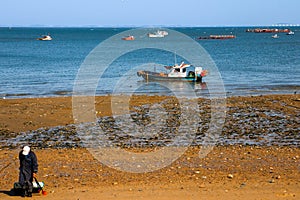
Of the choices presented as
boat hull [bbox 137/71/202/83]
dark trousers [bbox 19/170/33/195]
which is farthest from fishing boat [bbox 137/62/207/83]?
dark trousers [bbox 19/170/33/195]

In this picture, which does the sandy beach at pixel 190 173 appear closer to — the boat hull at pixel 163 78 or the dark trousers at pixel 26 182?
the dark trousers at pixel 26 182

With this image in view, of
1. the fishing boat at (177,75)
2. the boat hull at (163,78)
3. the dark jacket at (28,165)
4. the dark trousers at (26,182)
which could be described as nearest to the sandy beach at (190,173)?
the dark trousers at (26,182)

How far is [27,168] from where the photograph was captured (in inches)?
514

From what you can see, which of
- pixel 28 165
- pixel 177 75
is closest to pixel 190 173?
pixel 28 165

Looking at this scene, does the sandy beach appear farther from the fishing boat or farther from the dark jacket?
the fishing boat

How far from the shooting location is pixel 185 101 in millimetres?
31625

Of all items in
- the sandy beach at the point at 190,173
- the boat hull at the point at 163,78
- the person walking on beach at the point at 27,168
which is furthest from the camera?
the boat hull at the point at 163,78

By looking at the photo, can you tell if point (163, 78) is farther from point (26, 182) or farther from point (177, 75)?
point (26, 182)

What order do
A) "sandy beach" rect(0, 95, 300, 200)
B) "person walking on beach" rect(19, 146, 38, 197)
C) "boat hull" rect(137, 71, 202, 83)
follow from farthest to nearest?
"boat hull" rect(137, 71, 202, 83) < "sandy beach" rect(0, 95, 300, 200) < "person walking on beach" rect(19, 146, 38, 197)

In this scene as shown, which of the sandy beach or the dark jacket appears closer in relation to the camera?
the dark jacket

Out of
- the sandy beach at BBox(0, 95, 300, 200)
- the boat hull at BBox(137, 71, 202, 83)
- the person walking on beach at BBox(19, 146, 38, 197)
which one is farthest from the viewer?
the boat hull at BBox(137, 71, 202, 83)

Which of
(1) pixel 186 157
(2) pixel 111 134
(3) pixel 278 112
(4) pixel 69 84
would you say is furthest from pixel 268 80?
(1) pixel 186 157

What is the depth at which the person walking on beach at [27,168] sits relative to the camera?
13.0 m

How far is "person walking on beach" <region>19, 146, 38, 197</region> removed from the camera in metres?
13.0
